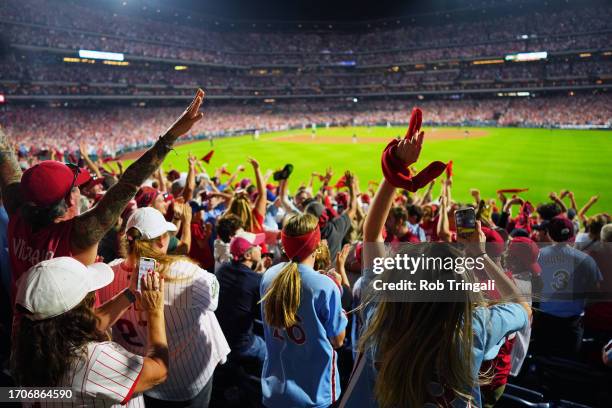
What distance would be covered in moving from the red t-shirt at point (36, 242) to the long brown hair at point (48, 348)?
95 cm

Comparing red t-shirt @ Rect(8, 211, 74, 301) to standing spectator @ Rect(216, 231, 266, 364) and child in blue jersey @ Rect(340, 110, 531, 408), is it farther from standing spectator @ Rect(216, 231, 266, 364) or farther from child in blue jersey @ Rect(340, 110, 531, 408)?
child in blue jersey @ Rect(340, 110, 531, 408)

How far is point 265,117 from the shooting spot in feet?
213

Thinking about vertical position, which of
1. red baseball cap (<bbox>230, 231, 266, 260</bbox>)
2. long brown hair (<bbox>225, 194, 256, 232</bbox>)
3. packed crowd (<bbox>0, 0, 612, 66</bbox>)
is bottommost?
red baseball cap (<bbox>230, 231, 266, 260</bbox>)

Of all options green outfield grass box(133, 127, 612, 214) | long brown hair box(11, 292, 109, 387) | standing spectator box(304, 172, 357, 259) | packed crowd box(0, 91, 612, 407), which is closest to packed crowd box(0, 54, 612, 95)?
green outfield grass box(133, 127, 612, 214)

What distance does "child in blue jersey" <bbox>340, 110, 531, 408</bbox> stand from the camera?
178 cm

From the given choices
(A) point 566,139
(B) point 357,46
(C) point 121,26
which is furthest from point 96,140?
(B) point 357,46

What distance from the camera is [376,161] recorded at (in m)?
26.9

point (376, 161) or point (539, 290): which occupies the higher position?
point (376, 161)

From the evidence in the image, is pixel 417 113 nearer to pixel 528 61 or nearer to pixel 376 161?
pixel 376 161

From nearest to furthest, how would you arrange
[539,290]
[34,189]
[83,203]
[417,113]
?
[417,113], [34,189], [539,290], [83,203]

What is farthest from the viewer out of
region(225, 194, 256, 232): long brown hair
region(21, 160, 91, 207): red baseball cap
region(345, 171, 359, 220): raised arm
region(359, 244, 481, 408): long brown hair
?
region(345, 171, 359, 220): raised arm

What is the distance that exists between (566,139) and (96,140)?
4507 centimetres

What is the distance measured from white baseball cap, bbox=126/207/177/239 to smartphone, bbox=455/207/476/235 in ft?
7.02

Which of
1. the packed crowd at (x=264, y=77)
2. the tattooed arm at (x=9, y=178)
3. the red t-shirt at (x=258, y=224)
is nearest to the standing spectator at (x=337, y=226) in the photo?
the red t-shirt at (x=258, y=224)
